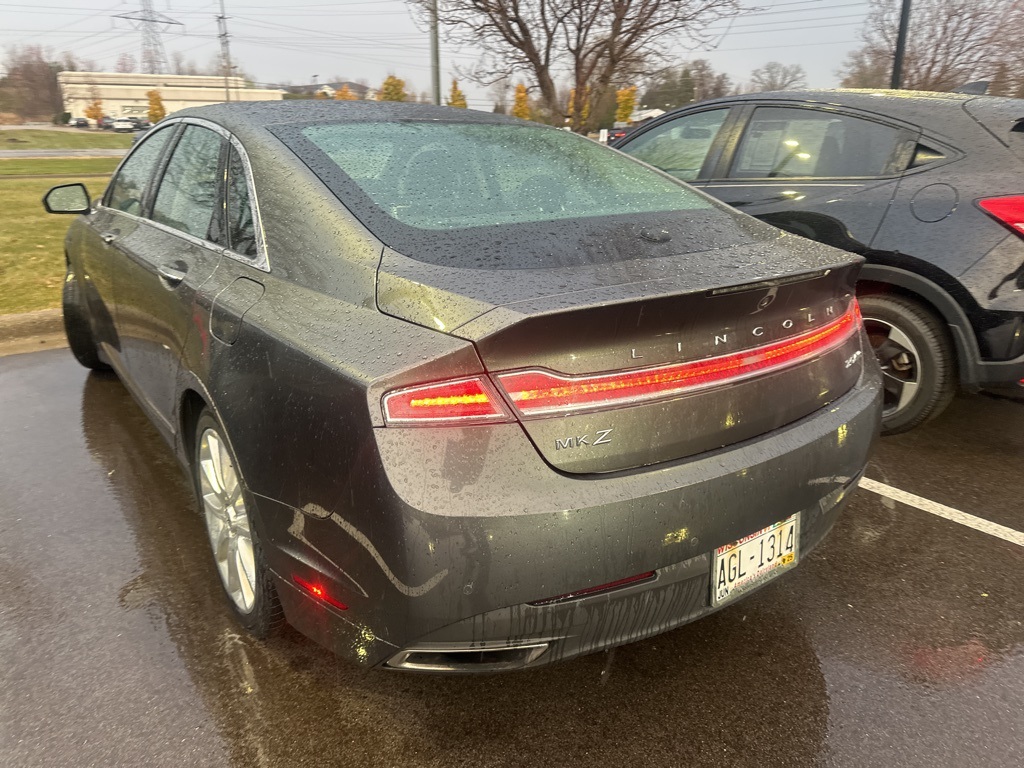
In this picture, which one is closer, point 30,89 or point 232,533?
point 232,533

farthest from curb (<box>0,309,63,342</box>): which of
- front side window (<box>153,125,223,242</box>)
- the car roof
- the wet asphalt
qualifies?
the car roof

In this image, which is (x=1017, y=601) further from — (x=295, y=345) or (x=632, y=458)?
(x=295, y=345)

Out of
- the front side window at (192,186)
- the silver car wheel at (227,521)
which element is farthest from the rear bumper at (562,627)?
the front side window at (192,186)

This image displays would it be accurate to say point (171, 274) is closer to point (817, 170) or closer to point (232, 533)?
point (232, 533)

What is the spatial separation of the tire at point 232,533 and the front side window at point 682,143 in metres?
3.31

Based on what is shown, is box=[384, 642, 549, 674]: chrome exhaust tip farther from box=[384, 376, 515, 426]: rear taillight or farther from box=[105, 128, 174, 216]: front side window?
box=[105, 128, 174, 216]: front side window

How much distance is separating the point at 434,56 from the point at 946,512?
12.7m

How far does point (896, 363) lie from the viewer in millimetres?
3762

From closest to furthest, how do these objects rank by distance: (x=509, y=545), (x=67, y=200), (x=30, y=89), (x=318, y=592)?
1. (x=509, y=545)
2. (x=318, y=592)
3. (x=67, y=200)
4. (x=30, y=89)

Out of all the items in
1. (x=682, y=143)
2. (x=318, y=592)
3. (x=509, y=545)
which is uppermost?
(x=682, y=143)

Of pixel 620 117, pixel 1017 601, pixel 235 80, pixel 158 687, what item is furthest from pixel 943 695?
pixel 235 80

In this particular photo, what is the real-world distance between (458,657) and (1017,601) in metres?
2.06

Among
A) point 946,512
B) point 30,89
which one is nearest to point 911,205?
point 946,512

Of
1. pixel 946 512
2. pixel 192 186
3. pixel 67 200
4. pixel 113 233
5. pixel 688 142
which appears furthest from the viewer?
pixel 688 142
